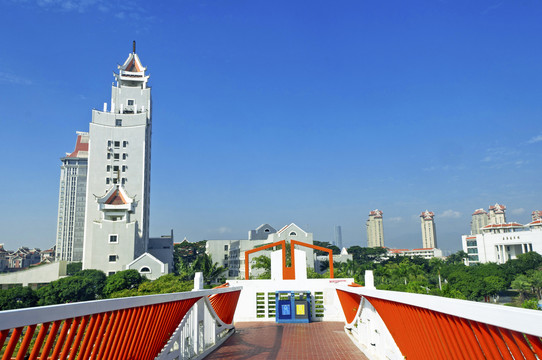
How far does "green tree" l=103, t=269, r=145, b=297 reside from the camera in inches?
1667

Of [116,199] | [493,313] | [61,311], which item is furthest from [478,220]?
[61,311]

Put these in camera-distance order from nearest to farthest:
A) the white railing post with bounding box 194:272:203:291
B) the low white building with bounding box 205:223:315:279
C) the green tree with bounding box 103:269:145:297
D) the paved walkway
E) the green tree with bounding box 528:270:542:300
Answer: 1. the paved walkway
2. the white railing post with bounding box 194:272:203:291
3. the green tree with bounding box 103:269:145:297
4. the green tree with bounding box 528:270:542:300
5. the low white building with bounding box 205:223:315:279

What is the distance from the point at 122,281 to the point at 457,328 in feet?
146

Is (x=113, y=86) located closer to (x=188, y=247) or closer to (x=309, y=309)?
(x=188, y=247)

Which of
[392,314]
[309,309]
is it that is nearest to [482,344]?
[392,314]

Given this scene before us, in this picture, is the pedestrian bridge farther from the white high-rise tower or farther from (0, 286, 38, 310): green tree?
the white high-rise tower

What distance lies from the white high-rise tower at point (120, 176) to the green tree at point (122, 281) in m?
4.93

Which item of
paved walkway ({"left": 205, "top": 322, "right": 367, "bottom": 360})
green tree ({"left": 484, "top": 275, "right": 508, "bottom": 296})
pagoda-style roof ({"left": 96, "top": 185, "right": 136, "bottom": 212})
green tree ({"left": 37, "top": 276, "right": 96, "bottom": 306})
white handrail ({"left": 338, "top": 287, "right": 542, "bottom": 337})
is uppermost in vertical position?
pagoda-style roof ({"left": 96, "top": 185, "right": 136, "bottom": 212})

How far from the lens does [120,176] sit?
2275 inches

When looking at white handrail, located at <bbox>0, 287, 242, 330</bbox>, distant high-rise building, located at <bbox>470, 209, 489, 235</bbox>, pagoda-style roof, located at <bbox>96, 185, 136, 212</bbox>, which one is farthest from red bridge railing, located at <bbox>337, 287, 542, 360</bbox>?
distant high-rise building, located at <bbox>470, 209, 489, 235</bbox>

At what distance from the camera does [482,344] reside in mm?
2785

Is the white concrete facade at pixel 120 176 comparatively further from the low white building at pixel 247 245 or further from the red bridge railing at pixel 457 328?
the red bridge railing at pixel 457 328

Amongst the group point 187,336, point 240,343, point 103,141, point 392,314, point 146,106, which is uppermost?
point 146,106

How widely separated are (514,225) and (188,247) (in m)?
71.7
